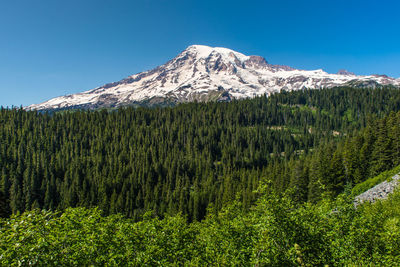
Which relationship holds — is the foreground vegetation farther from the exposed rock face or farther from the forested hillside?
the forested hillside

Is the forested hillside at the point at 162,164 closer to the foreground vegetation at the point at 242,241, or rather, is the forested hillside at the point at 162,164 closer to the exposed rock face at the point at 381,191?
the exposed rock face at the point at 381,191

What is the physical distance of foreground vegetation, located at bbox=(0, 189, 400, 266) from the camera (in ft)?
46.1

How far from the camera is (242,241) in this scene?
2156cm

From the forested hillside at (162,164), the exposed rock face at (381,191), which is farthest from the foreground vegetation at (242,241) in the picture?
the forested hillside at (162,164)

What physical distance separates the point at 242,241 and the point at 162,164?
437ft

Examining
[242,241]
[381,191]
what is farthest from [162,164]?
[242,241]

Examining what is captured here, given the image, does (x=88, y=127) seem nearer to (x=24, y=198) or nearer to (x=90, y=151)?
(x=90, y=151)

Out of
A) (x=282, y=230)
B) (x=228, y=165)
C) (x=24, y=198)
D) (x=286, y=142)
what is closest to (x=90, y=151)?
(x=24, y=198)

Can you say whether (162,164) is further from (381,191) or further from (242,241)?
(242,241)

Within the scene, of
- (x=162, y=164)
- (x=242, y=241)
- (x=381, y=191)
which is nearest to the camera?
(x=242, y=241)

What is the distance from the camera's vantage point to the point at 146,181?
5271 inches

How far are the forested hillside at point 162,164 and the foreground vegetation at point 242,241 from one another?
42.9 meters

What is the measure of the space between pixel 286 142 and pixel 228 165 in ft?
236

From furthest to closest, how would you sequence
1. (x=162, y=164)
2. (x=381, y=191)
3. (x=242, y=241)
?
(x=162, y=164), (x=381, y=191), (x=242, y=241)
